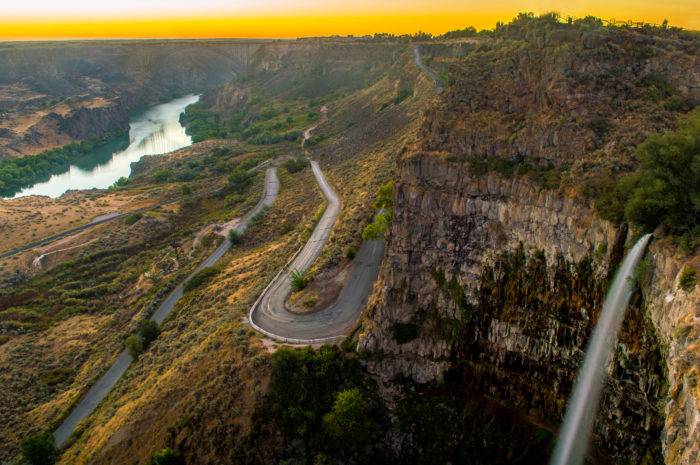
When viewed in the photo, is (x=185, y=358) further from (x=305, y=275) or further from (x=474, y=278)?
(x=474, y=278)

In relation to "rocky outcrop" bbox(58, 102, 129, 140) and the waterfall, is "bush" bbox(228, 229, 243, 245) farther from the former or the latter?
"rocky outcrop" bbox(58, 102, 129, 140)

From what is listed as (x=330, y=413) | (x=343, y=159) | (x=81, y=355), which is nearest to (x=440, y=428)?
(x=330, y=413)

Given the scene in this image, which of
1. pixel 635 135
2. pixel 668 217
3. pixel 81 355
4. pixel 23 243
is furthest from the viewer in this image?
pixel 23 243

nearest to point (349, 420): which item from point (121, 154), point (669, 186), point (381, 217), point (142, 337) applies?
point (381, 217)

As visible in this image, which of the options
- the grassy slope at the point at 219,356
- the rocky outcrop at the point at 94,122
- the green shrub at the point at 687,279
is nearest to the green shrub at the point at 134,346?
the grassy slope at the point at 219,356

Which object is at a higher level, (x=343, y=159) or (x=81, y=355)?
(x=343, y=159)

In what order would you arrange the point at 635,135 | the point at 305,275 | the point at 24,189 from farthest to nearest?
the point at 24,189
the point at 305,275
the point at 635,135
